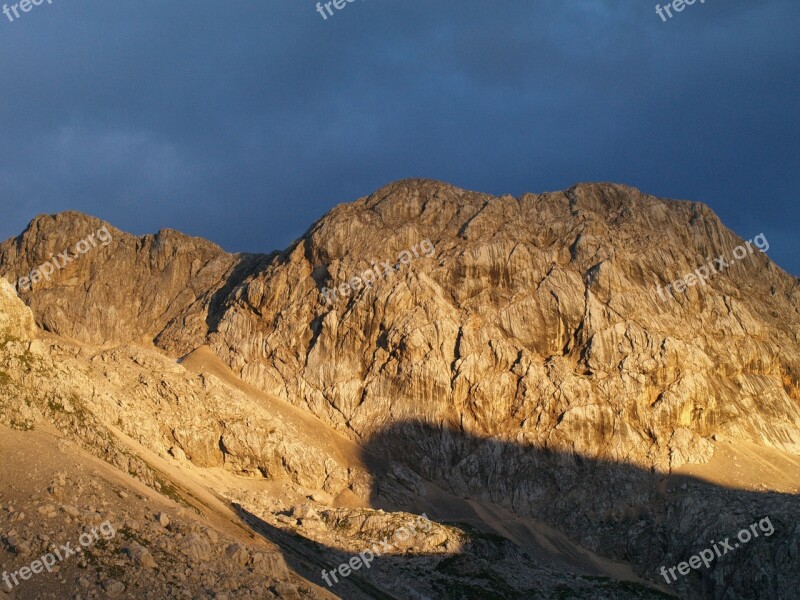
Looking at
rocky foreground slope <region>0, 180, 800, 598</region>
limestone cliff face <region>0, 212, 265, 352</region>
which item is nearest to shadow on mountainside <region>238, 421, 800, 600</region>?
rocky foreground slope <region>0, 180, 800, 598</region>

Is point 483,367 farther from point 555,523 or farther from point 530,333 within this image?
point 555,523

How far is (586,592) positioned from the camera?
8850 centimetres

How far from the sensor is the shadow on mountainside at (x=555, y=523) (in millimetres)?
86562

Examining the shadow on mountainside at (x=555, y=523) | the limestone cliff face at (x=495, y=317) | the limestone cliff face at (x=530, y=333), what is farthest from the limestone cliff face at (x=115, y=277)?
the shadow on mountainside at (x=555, y=523)

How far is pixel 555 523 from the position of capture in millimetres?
119312

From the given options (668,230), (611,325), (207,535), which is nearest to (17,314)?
(207,535)

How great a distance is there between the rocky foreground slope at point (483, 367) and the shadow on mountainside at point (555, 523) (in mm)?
329

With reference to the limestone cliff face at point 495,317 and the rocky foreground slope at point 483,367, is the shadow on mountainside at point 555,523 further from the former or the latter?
the limestone cliff face at point 495,317

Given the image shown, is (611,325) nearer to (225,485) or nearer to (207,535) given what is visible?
(225,485)

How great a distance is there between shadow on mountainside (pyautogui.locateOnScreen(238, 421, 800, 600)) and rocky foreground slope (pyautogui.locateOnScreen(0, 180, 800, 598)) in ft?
1.08

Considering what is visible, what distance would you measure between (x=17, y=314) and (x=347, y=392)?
73478 mm

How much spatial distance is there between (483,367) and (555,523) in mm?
25505

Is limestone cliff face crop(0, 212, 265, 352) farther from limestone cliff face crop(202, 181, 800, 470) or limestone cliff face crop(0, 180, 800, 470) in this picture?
limestone cliff face crop(202, 181, 800, 470)

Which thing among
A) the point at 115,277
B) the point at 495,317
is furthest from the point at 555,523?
the point at 115,277
